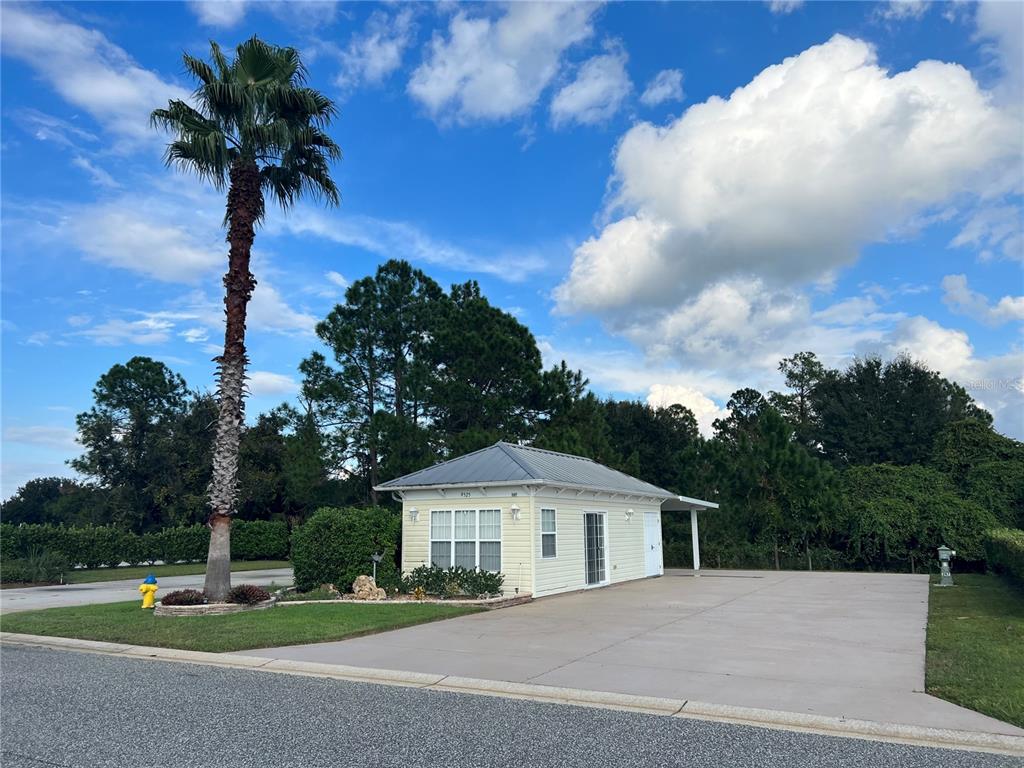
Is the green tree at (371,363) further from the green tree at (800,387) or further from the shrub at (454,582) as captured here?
the green tree at (800,387)

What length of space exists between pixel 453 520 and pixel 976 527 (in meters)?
18.4

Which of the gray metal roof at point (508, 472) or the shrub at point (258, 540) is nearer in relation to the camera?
the gray metal roof at point (508, 472)

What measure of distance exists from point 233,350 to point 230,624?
586 cm

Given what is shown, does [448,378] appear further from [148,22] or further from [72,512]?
[72,512]

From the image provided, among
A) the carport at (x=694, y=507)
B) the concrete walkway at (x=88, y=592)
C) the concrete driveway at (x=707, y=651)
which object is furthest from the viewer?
the carport at (x=694, y=507)

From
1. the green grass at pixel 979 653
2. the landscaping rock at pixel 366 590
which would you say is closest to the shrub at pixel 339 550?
the landscaping rock at pixel 366 590

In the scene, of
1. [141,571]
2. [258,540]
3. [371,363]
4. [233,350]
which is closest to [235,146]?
[233,350]

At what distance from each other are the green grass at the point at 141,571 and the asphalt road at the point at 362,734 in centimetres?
2093

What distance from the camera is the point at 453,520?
16375mm

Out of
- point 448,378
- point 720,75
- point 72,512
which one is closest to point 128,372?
point 72,512

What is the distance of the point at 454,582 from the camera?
15.2 metres

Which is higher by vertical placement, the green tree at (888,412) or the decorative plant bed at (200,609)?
the green tree at (888,412)

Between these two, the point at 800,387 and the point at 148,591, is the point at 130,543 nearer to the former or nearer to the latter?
the point at 148,591

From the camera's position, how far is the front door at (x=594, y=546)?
1809 centimetres
